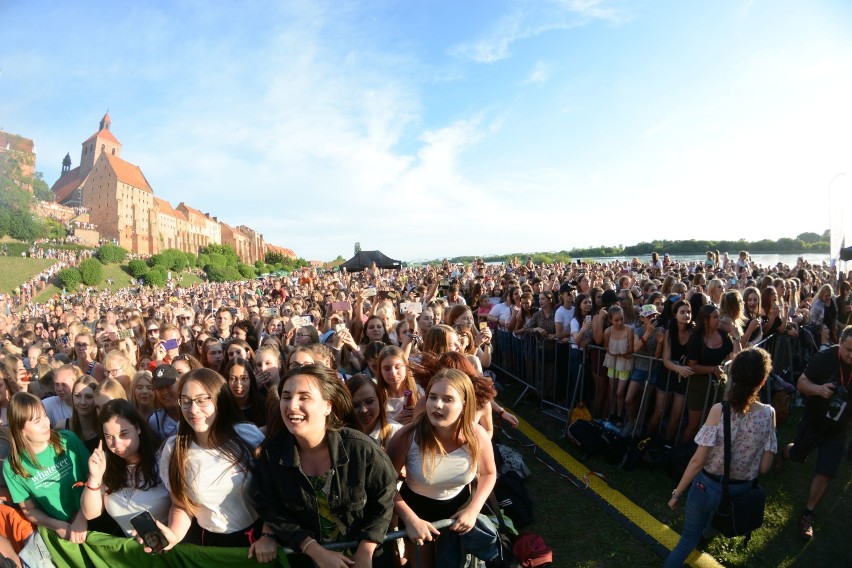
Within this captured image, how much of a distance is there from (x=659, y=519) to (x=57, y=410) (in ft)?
18.2

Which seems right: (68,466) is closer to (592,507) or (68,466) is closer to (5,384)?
(5,384)

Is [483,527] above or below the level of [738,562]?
above

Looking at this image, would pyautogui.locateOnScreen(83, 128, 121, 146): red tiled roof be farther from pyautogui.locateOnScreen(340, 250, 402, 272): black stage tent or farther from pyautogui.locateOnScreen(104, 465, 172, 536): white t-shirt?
pyautogui.locateOnScreen(104, 465, 172, 536): white t-shirt

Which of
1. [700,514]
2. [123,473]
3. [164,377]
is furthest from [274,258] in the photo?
[700,514]

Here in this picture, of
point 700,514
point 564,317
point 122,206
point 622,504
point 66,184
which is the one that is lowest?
point 622,504

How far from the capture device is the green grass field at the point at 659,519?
11.0 feet

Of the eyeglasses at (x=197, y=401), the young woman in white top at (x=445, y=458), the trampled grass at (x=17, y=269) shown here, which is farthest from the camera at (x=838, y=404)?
the trampled grass at (x=17, y=269)

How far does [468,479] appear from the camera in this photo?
8.91 feet

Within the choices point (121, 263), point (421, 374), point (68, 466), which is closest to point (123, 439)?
point (68, 466)

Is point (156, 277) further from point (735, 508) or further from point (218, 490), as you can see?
point (735, 508)

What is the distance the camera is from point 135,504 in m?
2.71

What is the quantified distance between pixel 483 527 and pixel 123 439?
2.31m

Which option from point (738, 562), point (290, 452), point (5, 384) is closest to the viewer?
point (290, 452)

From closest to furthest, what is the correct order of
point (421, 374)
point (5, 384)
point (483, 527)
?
point (483, 527), point (421, 374), point (5, 384)
